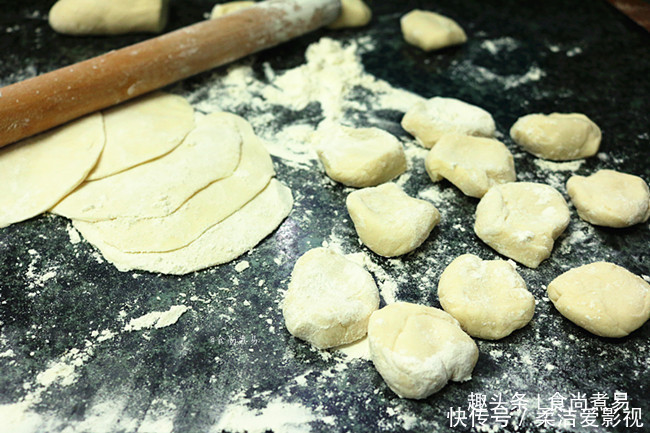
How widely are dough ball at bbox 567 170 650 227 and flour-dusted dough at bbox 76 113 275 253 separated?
1.10 meters

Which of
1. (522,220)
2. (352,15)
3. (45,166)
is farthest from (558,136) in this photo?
(45,166)

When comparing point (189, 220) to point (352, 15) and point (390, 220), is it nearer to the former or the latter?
point (390, 220)

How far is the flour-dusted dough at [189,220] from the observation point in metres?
1.79

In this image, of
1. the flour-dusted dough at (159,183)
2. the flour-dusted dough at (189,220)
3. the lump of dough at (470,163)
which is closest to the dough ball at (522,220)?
the lump of dough at (470,163)

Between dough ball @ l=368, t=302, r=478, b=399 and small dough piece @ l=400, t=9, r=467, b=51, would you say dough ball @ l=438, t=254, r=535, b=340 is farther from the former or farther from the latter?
small dough piece @ l=400, t=9, r=467, b=51

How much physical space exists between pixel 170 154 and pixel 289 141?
0.46 metres

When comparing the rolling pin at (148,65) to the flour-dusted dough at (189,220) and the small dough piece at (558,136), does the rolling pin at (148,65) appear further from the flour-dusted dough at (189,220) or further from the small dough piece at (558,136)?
the small dough piece at (558,136)

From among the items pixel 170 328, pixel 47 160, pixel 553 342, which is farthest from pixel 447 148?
pixel 47 160

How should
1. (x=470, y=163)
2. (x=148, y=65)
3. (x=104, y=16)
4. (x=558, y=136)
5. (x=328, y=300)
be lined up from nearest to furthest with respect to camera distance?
(x=328, y=300), (x=470, y=163), (x=558, y=136), (x=148, y=65), (x=104, y=16)

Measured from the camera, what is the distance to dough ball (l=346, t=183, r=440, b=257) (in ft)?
5.79

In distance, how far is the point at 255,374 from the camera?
1.52 m

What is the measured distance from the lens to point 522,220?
1831mm

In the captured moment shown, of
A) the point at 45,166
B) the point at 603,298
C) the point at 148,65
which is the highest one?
the point at 148,65

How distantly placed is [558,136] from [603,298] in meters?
0.76
